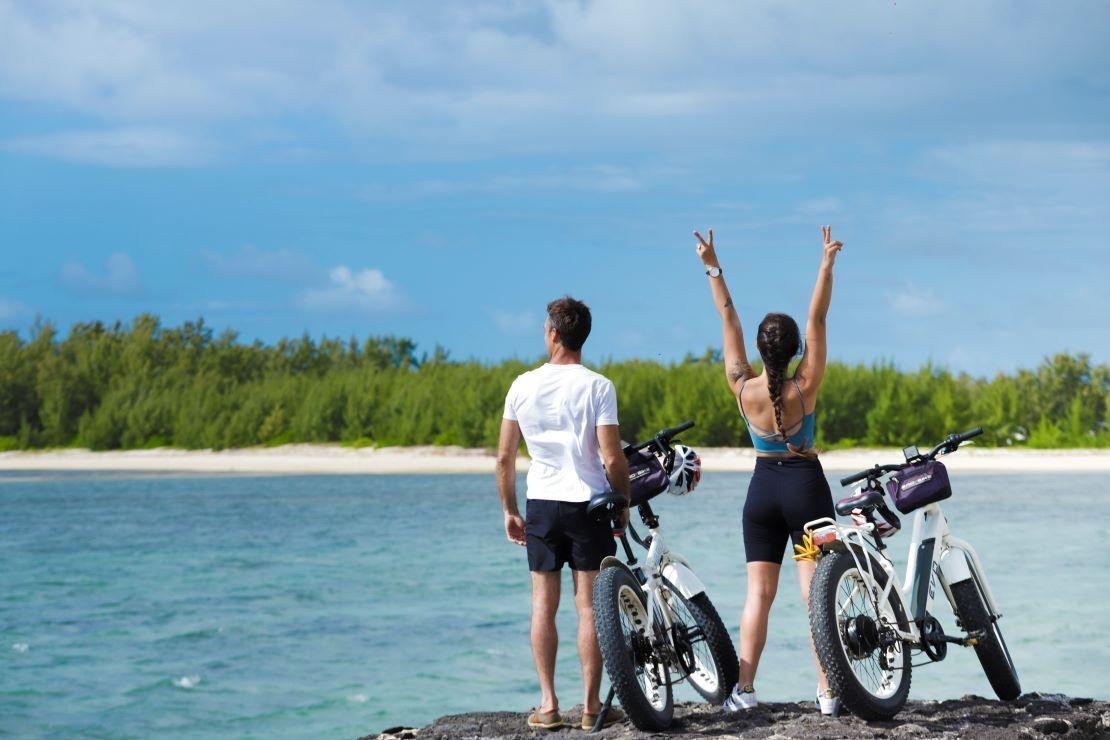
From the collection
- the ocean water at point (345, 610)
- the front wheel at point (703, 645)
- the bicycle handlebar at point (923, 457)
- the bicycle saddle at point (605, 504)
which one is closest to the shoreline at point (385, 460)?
the ocean water at point (345, 610)

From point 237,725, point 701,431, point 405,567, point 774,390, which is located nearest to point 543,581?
point 774,390

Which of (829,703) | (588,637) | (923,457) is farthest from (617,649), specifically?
(923,457)

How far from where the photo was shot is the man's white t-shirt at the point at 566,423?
4867mm

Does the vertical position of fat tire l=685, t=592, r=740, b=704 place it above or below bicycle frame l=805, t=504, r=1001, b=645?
below

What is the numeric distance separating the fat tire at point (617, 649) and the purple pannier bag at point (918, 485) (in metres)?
1.19

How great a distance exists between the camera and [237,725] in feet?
30.8

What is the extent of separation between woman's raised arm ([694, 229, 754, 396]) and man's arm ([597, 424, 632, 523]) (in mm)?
522

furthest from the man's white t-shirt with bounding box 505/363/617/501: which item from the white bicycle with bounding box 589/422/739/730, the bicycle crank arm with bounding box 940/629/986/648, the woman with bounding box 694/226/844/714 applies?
the bicycle crank arm with bounding box 940/629/986/648

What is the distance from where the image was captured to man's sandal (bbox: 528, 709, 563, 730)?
5113 millimetres

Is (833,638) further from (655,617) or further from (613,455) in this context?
(613,455)

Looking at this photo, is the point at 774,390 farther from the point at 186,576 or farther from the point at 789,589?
the point at 186,576

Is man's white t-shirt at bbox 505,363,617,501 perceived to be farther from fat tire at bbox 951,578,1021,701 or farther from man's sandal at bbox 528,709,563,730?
fat tire at bbox 951,578,1021,701

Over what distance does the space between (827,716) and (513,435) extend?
64.1 inches

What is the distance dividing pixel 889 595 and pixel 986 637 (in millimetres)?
626
